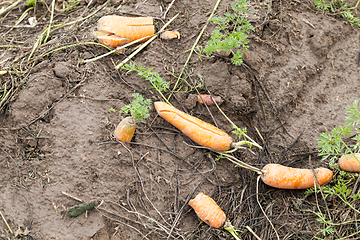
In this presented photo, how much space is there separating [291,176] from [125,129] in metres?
1.74

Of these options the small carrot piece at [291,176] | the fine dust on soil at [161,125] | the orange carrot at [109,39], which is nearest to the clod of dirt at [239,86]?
the fine dust on soil at [161,125]

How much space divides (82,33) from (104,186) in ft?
6.14

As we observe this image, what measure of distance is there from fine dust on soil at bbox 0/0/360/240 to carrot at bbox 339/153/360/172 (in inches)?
A: 9.9

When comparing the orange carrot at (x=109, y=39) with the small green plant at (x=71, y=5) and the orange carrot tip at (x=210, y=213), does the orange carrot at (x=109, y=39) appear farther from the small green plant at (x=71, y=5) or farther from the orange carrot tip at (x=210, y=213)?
the orange carrot tip at (x=210, y=213)

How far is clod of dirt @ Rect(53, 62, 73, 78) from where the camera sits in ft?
9.21

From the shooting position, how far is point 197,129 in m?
2.75

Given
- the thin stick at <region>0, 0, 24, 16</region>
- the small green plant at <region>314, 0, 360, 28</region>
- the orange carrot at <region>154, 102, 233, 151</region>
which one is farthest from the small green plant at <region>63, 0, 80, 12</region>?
the small green plant at <region>314, 0, 360, 28</region>

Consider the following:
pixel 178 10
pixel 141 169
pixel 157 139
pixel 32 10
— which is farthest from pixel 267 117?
pixel 32 10

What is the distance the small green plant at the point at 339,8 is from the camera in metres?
3.66

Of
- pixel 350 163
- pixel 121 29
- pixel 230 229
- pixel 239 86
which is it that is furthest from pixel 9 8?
pixel 350 163

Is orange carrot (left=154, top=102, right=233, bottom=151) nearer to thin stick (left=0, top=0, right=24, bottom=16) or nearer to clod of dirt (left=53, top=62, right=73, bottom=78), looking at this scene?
clod of dirt (left=53, top=62, right=73, bottom=78)

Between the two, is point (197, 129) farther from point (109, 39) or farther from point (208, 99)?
point (109, 39)

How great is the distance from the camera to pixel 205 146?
280cm

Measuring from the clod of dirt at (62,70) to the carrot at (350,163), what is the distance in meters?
3.01
